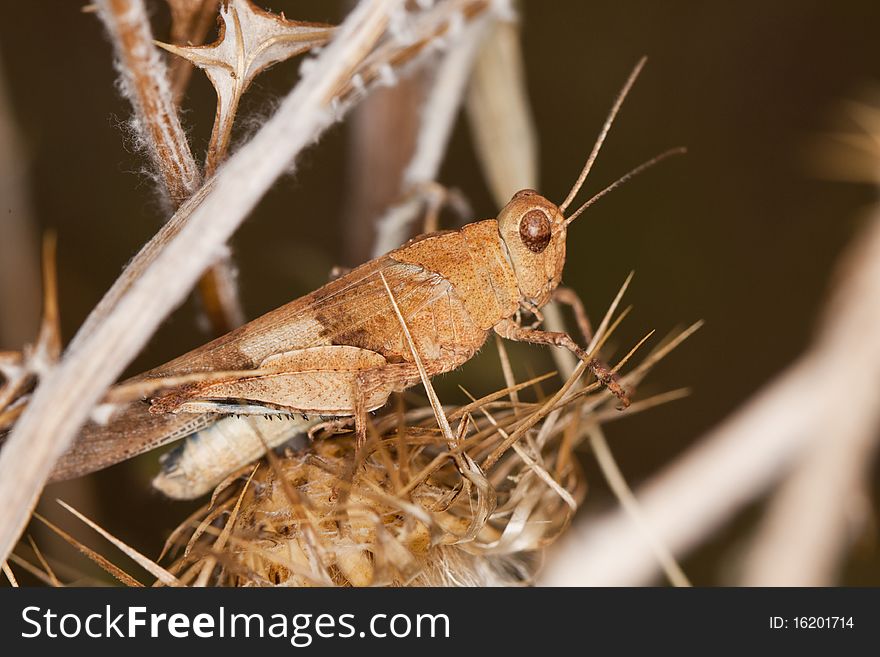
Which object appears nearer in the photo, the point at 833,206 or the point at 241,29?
the point at 241,29

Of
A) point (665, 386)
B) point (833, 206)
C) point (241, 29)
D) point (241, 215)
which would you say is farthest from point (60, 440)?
point (833, 206)

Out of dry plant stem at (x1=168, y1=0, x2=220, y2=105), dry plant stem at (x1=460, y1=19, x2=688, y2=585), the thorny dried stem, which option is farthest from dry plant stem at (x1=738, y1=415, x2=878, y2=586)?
dry plant stem at (x1=168, y1=0, x2=220, y2=105)

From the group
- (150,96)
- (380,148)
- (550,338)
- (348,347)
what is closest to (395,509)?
(348,347)

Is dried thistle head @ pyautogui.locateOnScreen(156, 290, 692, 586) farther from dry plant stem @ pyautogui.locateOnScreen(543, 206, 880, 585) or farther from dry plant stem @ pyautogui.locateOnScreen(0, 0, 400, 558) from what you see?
dry plant stem @ pyautogui.locateOnScreen(543, 206, 880, 585)

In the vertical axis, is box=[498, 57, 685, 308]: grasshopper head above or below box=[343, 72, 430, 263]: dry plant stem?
below

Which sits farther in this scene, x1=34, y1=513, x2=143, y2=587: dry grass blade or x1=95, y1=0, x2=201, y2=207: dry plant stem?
x1=34, y1=513, x2=143, y2=587: dry grass blade

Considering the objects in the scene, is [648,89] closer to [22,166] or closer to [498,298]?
[498,298]
